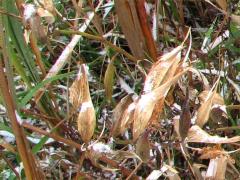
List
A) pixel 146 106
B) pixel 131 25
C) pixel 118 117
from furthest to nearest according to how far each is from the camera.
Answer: pixel 131 25 → pixel 118 117 → pixel 146 106

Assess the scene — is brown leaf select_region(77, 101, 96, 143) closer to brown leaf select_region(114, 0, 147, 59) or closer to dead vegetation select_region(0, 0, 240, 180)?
dead vegetation select_region(0, 0, 240, 180)

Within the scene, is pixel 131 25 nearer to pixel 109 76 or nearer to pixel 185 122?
pixel 109 76

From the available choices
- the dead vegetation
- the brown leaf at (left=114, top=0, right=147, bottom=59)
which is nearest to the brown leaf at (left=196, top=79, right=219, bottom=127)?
the dead vegetation

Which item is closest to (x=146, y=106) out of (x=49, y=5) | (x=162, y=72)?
(x=162, y=72)

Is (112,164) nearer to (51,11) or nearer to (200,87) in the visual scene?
(51,11)

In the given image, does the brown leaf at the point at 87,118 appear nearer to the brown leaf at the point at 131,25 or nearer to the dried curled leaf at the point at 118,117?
the dried curled leaf at the point at 118,117

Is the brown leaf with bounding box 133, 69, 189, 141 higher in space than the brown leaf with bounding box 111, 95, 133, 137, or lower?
higher
